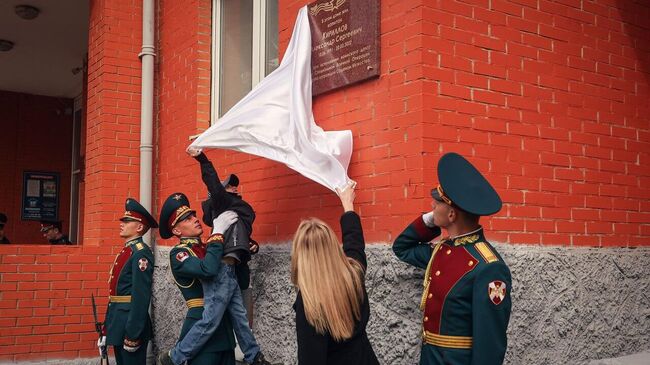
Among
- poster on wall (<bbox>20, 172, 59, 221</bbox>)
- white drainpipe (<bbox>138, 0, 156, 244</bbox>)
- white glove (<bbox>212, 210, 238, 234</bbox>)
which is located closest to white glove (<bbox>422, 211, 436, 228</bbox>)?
white glove (<bbox>212, 210, 238, 234</bbox>)

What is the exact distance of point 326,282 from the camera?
3.35 m

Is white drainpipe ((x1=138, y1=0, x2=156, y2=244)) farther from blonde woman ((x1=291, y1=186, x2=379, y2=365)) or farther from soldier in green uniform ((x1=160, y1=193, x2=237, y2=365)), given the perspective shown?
blonde woman ((x1=291, y1=186, x2=379, y2=365))

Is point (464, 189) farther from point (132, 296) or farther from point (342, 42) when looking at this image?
point (132, 296)

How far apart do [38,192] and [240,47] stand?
10.9 m

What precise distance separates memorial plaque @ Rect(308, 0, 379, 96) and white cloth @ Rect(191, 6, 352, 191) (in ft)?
0.26

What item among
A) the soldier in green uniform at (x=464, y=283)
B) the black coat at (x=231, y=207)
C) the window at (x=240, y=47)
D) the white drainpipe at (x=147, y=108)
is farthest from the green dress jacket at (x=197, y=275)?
the white drainpipe at (x=147, y=108)

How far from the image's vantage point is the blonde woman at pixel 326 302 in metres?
3.29

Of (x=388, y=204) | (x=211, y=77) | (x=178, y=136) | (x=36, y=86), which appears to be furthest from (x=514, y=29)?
(x=36, y=86)

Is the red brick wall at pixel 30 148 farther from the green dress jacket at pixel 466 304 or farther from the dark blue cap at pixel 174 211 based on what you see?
the green dress jacket at pixel 466 304

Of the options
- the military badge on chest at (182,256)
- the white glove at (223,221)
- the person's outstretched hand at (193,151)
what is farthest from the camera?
the person's outstretched hand at (193,151)

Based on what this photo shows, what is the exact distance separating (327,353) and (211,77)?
4.80 metres

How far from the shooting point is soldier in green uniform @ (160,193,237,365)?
5.00 m

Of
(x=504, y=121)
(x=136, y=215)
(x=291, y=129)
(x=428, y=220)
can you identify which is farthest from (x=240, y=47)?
(x=428, y=220)

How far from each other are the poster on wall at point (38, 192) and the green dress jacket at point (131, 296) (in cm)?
1109
